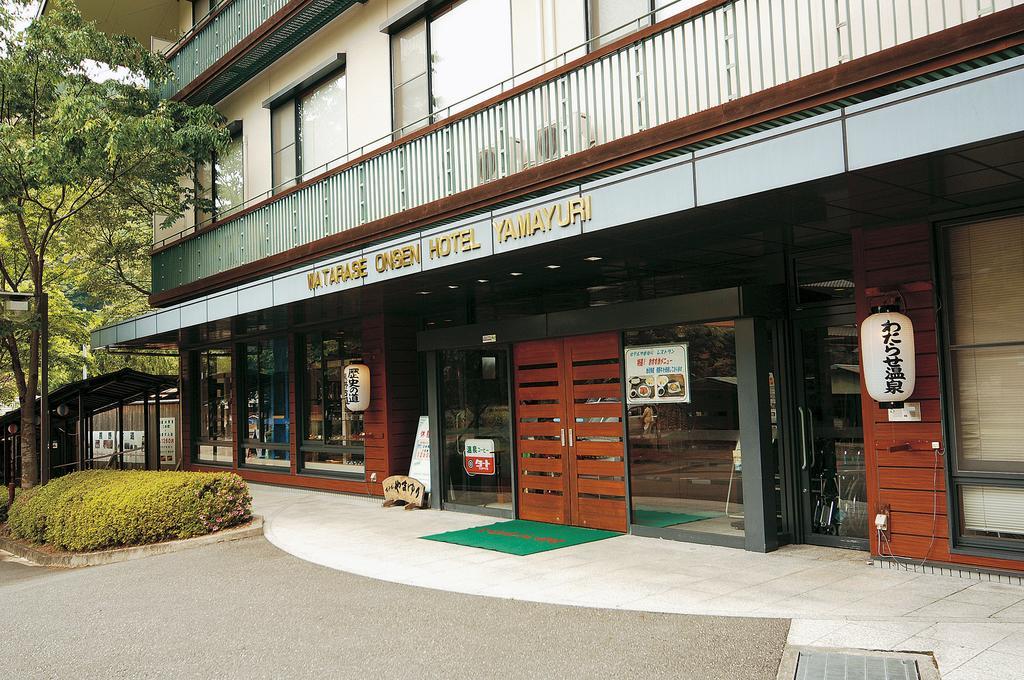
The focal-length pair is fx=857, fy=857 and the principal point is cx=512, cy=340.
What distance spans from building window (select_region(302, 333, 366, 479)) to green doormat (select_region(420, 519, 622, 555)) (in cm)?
445

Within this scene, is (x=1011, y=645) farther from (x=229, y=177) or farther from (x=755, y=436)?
(x=229, y=177)

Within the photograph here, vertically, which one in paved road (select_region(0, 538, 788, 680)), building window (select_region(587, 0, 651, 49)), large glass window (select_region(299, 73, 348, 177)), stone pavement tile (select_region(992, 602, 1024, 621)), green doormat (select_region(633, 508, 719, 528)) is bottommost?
paved road (select_region(0, 538, 788, 680))

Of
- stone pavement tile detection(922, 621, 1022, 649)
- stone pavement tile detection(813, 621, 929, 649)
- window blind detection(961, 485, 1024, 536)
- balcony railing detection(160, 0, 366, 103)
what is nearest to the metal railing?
balcony railing detection(160, 0, 366, 103)

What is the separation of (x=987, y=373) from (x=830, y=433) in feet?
6.13

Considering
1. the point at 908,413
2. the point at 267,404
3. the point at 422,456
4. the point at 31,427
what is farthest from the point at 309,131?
the point at 908,413

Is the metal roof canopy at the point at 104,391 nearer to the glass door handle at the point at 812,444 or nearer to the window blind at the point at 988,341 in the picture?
the glass door handle at the point at 812,444

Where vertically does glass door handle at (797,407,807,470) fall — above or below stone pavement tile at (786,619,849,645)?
above

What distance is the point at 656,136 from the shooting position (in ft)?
24.1

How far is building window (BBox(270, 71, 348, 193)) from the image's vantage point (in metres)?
14.4

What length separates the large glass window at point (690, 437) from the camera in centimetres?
898

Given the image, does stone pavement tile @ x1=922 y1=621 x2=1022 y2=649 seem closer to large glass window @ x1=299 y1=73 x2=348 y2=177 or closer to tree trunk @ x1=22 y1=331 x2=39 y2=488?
large glass window @ x1=299 y1=73 x2=348 y2=177

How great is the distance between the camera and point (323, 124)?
14.8m

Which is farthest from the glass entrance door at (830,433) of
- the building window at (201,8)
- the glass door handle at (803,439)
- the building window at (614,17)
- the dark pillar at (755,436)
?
the building window at (201,8)

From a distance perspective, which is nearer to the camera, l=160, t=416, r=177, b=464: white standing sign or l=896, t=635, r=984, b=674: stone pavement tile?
l=896, t=635, r=984, b=674: stone pavement tile
